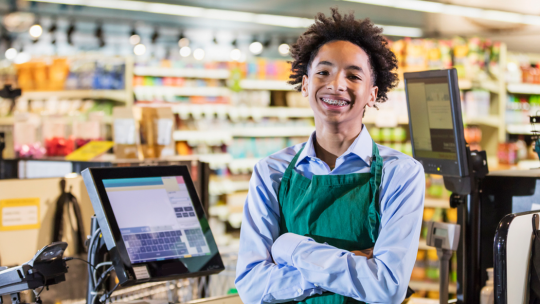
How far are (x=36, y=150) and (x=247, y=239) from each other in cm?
282

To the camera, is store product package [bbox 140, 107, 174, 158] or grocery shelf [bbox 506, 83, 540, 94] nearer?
A: store product package [bbox 140, 107, 174, 158]

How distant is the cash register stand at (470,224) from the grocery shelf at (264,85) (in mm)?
4892

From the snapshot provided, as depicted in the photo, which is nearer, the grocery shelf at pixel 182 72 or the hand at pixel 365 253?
the hand at pixel 365 253

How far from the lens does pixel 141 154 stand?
2826 millimetres

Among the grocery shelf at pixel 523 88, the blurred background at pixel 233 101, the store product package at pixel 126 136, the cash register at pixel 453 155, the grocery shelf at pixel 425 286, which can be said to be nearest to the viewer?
the cash register at pixel 453 155

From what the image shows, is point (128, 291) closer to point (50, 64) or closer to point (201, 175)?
point (201, 175)

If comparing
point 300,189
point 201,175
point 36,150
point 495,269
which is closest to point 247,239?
point 300,189

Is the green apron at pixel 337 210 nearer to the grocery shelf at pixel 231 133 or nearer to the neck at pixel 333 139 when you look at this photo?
the neck at pixel 333 139

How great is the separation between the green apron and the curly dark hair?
28 centimetres

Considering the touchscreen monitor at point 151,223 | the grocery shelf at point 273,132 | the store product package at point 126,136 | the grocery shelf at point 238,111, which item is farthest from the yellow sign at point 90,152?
the grocery shelf at point 273,132

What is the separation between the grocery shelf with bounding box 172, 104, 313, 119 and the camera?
6.55 meters

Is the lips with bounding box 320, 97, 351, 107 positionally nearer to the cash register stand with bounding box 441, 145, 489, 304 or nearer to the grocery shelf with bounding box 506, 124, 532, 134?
the cash register stand with bounding box 441, 145, 489, 304

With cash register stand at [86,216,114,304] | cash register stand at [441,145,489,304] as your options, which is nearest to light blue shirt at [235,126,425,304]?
cash register stand at [86,216,114,304]

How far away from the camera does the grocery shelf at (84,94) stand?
6.02 meters
